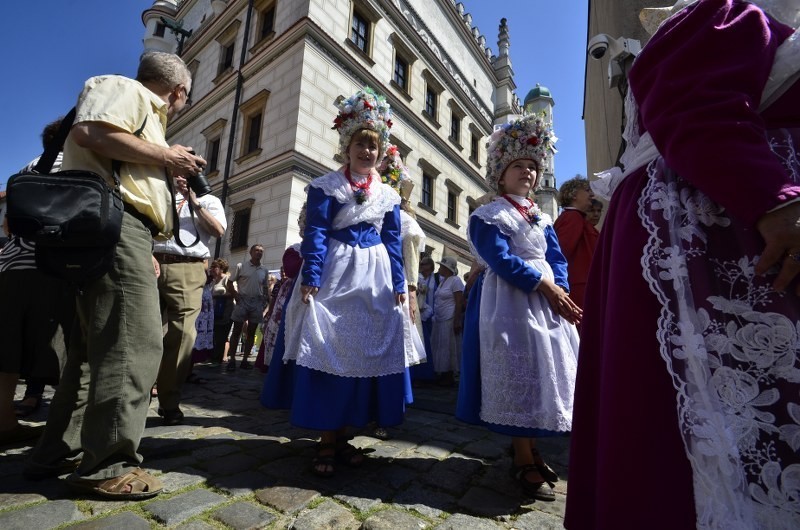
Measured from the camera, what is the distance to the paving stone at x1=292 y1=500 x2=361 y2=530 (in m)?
1.49

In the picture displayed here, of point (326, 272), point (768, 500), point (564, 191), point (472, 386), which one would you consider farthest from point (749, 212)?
point (564, 191)

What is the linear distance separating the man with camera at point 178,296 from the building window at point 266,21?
1263 centimetres

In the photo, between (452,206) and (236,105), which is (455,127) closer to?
(452,206)

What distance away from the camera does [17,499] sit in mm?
1551

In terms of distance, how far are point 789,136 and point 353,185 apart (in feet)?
6.65

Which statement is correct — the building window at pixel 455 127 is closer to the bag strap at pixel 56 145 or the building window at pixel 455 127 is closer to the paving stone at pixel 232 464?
the bag strap at pixel 56 145

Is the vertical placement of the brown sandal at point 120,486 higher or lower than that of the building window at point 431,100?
lower

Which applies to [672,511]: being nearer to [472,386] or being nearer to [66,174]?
[472,386]

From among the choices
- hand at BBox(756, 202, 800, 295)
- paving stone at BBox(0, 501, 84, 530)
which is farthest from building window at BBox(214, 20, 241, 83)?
hand at BBox(756, 202, 800, 295)

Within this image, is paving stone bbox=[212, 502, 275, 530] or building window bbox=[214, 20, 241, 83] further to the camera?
building window bbox=[214, 20, 241, 83]

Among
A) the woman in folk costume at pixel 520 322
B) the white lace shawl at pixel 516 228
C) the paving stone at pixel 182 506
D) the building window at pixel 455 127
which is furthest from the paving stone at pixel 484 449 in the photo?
the building window at pixel 455 127

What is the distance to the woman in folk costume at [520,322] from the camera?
6.86 feet

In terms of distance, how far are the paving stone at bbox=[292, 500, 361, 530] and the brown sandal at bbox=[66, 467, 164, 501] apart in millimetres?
625

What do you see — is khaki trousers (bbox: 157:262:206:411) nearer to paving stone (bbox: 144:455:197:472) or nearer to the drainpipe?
paving stone (bbox: 144:455:197:472)
